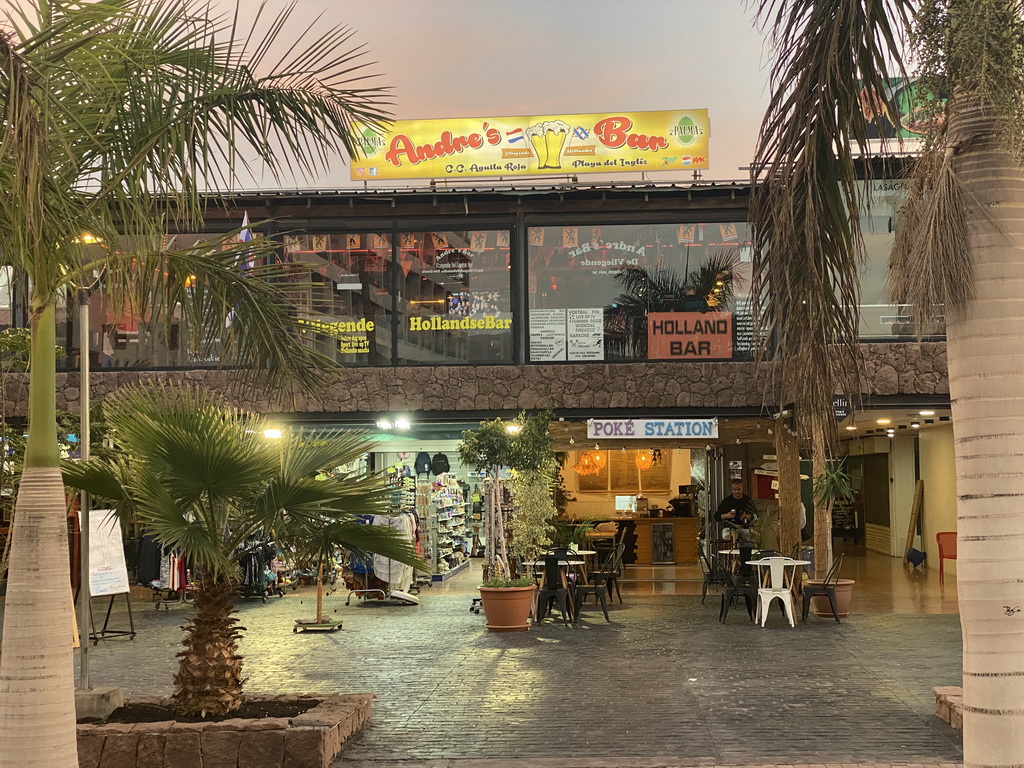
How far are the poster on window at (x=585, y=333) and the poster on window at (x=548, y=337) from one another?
94 millimetres

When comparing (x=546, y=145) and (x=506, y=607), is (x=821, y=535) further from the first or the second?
(x=546, y=145)

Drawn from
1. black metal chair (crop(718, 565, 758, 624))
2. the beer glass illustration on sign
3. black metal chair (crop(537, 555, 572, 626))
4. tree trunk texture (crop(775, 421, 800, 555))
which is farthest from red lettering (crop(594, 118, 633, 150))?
Answer: black metal chair (crop(718, 565, 758, 624))

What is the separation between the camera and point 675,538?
2020 cm

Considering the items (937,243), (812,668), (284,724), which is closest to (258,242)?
(284,724)

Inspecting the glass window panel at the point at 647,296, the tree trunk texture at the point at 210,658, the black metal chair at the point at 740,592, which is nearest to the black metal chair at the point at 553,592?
the black metal chair at the point at 740,592

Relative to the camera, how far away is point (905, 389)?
1393 centimetres

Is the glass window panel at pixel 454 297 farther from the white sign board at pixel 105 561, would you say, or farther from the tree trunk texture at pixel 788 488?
the white sign board at pixel 105 561

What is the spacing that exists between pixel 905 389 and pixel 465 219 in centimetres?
616

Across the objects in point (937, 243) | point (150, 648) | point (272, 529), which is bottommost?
point (150, 648)

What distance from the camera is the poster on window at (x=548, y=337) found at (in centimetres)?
1461

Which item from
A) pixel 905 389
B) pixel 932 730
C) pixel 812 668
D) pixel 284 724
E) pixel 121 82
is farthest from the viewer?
pixel 905 389

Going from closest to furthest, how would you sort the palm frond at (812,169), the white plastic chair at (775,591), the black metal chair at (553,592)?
1. the palm frond at (812,169)
2. the white plastic chair at (775,591)
3. the black metal chair at (553,592)

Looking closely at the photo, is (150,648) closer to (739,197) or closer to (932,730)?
(932,730)

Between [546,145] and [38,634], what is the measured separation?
12.7m
